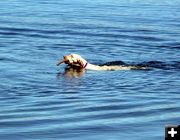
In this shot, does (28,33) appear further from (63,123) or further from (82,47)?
(63,123)

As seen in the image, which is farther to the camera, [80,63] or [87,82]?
[80,63]

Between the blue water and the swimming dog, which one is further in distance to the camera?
the swimming dog

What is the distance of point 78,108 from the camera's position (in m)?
12.7

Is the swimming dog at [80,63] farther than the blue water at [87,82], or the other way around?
the swimming dog at [80,63]

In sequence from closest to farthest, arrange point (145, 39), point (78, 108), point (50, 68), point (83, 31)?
point (78, 108) → point (50, 68) → point (145, 39) → point (83, 31)

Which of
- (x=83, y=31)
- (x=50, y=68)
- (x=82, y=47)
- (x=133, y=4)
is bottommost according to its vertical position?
(x=50, y=68)

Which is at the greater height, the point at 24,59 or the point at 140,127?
the point at 24,59

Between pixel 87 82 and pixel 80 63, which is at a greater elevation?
pixel 80 63

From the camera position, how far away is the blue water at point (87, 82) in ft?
36.2

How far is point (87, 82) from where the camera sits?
15859 millimetres

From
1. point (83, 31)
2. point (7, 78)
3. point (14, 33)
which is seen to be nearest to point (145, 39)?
point (83, 31)

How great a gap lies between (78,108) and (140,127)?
2.05 m

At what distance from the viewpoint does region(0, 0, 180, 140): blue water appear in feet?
36.2

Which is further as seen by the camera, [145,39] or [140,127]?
[145,39]
